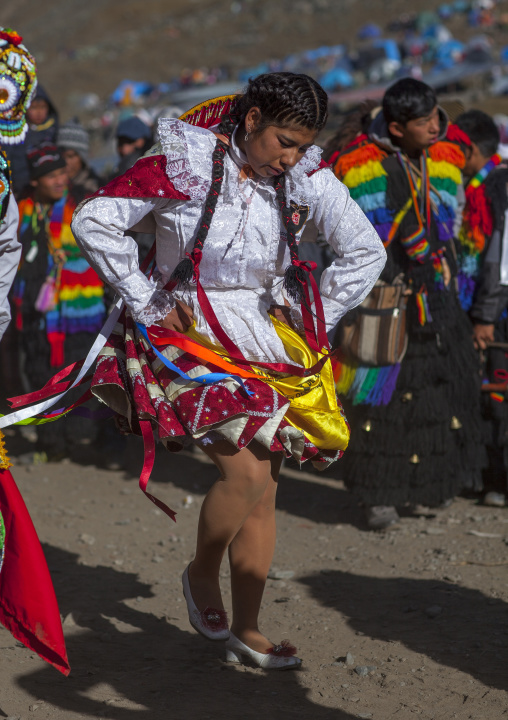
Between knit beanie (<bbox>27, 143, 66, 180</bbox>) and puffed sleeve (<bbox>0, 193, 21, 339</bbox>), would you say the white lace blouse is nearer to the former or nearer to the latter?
puffed sleeve (<bbox>0, 193, 21, 339</bbox>)

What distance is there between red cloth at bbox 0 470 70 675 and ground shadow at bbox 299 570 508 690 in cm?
134

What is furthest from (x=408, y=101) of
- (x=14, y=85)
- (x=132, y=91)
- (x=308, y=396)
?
(x=132, y=91)

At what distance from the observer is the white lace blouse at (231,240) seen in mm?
2879

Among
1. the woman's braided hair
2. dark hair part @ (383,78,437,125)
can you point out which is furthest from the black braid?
dark hair part @ (383,78,437,125)

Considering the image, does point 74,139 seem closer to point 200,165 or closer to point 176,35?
point 200,165

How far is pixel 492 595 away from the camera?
3953 millimetres

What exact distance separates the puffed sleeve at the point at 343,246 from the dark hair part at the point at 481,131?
7.82 ft

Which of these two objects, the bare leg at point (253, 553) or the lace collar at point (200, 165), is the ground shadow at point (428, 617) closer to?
the bare leg at point (253, 553)

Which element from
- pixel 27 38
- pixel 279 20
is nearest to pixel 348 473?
pixel 279 20

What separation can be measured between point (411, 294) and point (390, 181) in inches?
23.3

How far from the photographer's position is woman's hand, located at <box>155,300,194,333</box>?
2.98 m

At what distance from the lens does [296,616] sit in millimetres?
3832

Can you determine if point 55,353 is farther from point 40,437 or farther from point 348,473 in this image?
point 348,473

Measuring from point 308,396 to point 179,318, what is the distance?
19.8 inches
